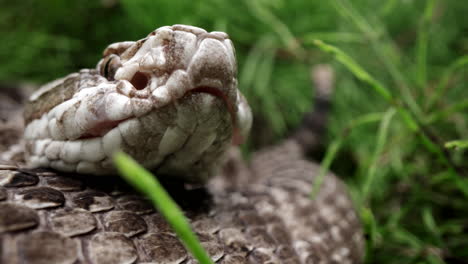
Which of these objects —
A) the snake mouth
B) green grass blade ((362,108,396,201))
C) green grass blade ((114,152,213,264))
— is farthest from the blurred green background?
green grass blade ((114,152,213,264))

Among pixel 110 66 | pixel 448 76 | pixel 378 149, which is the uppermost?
pixel 110 66

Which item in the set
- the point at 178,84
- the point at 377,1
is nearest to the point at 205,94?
the point at 178,84

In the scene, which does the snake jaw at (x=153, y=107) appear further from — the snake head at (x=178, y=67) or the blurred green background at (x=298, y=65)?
the blurred green background at (x=298, y=65)

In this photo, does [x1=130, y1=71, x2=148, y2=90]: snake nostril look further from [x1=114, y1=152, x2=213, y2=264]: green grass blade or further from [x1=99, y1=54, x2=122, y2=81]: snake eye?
[x1=114, y1=152, x2=213, y2=264]: green grass blade

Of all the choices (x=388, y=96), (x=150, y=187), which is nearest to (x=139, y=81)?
(x=150, y=187)

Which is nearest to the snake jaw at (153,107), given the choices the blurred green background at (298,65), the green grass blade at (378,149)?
the green grass blade at (378,149)

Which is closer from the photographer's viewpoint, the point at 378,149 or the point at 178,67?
the point at 178,67

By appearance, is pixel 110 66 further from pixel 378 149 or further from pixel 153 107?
pixel 378 149
